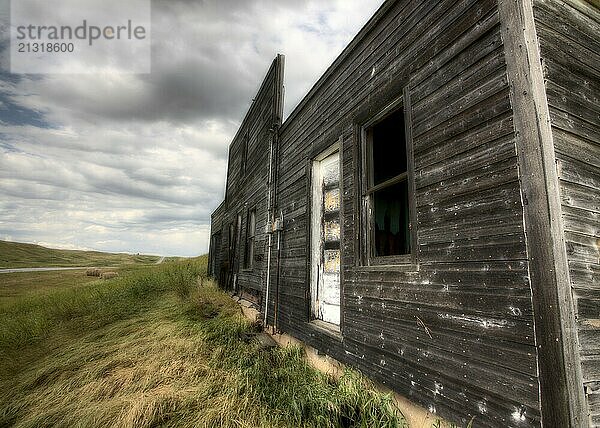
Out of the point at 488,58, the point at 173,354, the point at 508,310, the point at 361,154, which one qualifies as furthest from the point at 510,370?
the point at 173,354

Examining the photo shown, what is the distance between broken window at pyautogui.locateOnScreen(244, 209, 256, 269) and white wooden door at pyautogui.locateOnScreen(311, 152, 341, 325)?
168 inches

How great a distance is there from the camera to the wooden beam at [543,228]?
5.27ft

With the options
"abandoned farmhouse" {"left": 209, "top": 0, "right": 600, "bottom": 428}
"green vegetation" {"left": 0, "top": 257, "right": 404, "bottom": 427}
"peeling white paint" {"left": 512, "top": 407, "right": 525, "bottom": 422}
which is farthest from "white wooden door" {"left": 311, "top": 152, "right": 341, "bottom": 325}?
"peeling white paint" {"left": 512, "top": 407, "right": 525, "bottom": 422}

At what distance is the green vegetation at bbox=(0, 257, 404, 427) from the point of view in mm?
3084

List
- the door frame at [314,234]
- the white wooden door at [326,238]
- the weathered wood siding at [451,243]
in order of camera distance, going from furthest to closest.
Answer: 1. the door frame at [314,234]
2. the white wooden door at [326,238]
3. the weathered wood siding at [451,243]

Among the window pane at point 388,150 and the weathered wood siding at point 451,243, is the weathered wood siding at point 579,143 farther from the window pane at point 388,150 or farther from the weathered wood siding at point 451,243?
the window pane at point 388,150

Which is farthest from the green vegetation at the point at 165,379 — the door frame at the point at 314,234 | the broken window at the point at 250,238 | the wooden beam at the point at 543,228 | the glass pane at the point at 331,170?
the glass pane at the point at 331,170

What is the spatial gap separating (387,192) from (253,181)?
20.0ft

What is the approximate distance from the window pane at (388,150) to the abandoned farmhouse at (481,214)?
13 cm

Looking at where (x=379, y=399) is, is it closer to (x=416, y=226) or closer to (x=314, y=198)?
(x=416, y=226)

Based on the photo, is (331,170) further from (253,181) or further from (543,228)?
(253,181)

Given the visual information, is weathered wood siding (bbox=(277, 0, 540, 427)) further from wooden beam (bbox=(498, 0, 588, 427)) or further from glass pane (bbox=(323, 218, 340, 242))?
glass pane (bbox=(323, 218, 340, 242))

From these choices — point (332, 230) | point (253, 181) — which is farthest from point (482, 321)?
point (253, 181)

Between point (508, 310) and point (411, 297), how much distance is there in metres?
0.86
